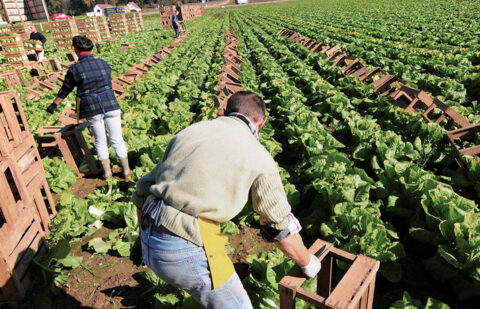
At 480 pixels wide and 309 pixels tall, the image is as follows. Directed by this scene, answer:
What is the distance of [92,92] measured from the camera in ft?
16.1

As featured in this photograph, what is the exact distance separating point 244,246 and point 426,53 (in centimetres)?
1082

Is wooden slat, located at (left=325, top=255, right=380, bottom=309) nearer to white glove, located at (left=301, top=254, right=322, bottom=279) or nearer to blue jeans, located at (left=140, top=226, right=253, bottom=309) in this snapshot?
white glove, located at (left=301, top=254, right=322, bottom=279)

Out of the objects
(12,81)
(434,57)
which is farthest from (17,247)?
(434,57)

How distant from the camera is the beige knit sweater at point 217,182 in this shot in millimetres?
1764

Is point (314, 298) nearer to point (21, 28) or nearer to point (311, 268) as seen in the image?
point (311, 268)

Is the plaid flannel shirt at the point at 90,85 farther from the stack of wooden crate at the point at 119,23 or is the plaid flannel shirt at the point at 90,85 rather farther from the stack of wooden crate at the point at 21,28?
the stack of wooden crate at the point at 119,23

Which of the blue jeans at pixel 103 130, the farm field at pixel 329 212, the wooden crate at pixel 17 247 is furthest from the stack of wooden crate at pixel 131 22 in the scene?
the wooden crate at pixel 17 247

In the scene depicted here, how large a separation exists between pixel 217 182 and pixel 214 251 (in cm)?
42

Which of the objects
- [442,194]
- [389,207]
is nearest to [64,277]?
[389,207]

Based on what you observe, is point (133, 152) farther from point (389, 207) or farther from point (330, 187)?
point (389, 207)

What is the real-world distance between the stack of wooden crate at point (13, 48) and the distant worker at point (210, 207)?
1688cm

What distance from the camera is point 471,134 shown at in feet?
17.5

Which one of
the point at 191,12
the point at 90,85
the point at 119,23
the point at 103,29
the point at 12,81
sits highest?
the point at 191,12

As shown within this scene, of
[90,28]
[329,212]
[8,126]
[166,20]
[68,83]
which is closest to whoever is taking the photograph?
[8,126]
